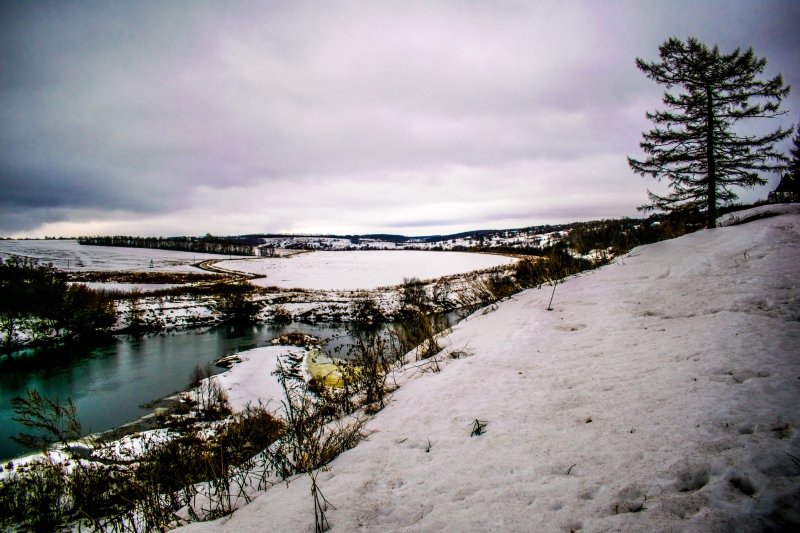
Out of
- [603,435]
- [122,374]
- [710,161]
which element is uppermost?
[710,161]

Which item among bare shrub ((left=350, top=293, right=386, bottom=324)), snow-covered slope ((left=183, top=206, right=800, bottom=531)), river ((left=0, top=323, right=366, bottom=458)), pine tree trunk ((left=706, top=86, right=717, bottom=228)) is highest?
pine tree trunk ((left=706, top=86, right=717, bottom=228))

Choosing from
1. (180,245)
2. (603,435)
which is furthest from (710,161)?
(180,245)

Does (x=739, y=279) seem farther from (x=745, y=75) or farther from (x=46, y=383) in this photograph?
(x=46, y=383)

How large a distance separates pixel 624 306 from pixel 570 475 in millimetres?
4467

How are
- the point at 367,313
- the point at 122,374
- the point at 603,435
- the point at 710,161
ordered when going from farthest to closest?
the point at 122,374, the point at 710,161, the point at 367,313, the point at 603,435

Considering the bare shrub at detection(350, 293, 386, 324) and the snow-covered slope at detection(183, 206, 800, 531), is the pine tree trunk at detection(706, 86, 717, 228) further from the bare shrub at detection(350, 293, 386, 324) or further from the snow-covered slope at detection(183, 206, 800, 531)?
the bare shrub at detection(350, 293, 386, 324)

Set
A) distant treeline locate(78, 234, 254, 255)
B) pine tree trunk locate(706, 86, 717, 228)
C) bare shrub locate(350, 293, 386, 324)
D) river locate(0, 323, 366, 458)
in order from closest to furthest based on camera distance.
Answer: bare shrub locate(350, 293, 386, 324), river locate(0, 323, 366, 458), pine tree trunk locate(706, 86, 717, 228), distant treeline locate(78, 234, 254, 255)

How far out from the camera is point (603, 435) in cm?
251

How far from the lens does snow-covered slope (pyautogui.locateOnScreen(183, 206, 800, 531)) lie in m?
1.83

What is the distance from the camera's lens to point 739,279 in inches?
203

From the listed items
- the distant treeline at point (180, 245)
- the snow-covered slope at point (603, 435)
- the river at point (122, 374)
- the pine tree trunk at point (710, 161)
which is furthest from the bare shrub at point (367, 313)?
the distant treeline at point (180, 245)

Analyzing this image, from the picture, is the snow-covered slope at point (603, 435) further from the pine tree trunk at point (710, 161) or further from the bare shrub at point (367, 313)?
the pine tree trunk at point (710, 161)

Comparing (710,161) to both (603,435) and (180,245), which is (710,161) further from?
(180,245)

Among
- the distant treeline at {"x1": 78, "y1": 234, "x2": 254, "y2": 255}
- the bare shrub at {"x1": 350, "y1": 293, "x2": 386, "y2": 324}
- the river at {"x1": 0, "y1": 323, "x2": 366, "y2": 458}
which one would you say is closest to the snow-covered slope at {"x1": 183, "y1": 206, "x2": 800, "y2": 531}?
the bare shrub at {"x1": 350, "y1": 293, "x2": 386, "y2": 324}
